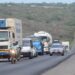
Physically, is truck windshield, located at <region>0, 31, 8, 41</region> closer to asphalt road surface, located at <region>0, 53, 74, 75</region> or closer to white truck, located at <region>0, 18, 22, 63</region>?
white truck, located at <region>0, 18, 22, 63</region>

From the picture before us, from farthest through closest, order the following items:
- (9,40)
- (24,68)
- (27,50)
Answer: (27,50)
(9,40)
(24,68)

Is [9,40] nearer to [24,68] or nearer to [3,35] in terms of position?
[3,35]

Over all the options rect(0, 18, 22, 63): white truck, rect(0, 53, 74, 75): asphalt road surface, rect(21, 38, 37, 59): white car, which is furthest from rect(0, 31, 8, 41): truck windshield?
rect(21, 38, 37, 59): white car

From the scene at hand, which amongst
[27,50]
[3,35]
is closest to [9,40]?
[3,35]

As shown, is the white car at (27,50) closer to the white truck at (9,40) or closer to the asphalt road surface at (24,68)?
the white truck at (9,40)

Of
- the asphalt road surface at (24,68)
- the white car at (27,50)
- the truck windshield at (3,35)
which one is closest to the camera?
the asphalt road surface at (24,68)

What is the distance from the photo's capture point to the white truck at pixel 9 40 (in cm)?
4392

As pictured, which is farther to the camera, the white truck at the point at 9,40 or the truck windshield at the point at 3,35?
the truck windshield at the point at 3,35

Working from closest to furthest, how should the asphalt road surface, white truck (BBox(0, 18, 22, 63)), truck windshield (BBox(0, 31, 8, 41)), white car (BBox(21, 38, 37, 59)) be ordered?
the asphalt road surface, white truck (BBox(0, 18, 22, 63)), truck windshield (BBox(0, 31, 8, 41)), white car (BBox(21, 38, 37, 59))

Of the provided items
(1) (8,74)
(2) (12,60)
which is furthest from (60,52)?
(1) (8,74)

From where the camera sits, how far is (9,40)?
46.4 meters

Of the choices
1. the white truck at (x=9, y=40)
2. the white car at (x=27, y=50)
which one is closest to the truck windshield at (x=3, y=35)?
the white truck at (x=9, y=40)

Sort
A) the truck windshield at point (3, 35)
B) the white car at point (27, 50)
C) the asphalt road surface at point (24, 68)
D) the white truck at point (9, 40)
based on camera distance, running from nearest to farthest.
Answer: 1. the asphalt road surface at point (24, 68)
2. the white truck at point (9, 40)
3. the truck windshield at point (3, 35)
4. the white car at point (27, 50)

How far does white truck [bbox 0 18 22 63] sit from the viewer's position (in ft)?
144
